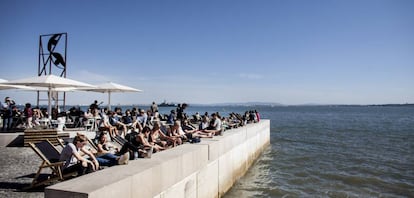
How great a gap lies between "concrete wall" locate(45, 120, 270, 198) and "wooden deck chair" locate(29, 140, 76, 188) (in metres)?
1.28

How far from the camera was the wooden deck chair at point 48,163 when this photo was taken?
211 inches

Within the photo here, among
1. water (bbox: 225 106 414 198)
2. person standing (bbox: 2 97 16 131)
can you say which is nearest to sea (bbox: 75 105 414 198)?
water (bbox: 225 106 414 198)

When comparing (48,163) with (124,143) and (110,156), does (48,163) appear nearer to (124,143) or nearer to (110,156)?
(110,156)

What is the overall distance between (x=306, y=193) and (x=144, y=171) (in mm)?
7509

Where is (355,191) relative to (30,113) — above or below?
below

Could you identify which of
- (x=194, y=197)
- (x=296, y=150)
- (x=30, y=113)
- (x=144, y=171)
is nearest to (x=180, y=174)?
(x=194, y=197)

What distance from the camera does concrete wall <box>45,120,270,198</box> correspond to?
386cm

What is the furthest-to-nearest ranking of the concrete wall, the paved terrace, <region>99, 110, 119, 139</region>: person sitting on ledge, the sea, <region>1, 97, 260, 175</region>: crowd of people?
<region>99, 110, 119, 139</region>: person sitting on ledge < the sea < <region>1, 97, 260, 175</region>: crowd of people < the paved terrace < the concrete wall

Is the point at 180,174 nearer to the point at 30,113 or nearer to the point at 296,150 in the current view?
the point at 30,113

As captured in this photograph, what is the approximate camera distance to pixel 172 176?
5598 mm

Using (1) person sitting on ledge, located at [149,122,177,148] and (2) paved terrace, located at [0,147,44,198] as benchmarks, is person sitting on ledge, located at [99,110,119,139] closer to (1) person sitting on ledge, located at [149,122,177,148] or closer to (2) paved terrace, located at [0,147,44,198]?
(2) paved terrace, located at [0,147,44,198]

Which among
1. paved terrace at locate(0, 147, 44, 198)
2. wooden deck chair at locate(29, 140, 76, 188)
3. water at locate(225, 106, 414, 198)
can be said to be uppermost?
wooden deck chair at locate(29, 140, 76, 188)

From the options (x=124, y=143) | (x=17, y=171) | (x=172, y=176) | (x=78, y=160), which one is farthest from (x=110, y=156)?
(x=17, y=171)

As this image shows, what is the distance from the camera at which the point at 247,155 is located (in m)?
12.9
